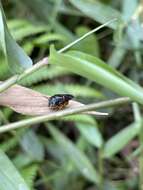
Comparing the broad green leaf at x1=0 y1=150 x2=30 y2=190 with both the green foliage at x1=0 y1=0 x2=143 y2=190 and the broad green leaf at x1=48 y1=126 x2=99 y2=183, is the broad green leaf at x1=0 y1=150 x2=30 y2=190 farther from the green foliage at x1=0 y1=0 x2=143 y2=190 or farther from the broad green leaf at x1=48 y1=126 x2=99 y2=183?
the broad green leaf at x1=48 y1=126 x2=99 y2=183

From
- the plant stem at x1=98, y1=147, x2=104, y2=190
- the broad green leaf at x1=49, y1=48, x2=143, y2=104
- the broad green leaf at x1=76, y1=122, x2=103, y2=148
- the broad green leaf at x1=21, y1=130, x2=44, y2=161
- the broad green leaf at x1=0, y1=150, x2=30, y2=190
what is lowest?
the plant stem at x1=98, y1=147, x2=104, y2=190

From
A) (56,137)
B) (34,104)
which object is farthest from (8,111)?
(34,104)

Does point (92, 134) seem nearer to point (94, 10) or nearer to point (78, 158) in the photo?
point (78, 158)

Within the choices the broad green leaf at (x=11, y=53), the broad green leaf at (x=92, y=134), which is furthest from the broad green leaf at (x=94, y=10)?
the broad green leaf at (x=11, y=53)

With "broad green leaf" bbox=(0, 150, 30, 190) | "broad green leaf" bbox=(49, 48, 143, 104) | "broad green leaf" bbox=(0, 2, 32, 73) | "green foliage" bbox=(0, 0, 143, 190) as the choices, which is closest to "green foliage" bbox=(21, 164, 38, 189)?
"green foliage" bbox=(0, 0, 143, 190)

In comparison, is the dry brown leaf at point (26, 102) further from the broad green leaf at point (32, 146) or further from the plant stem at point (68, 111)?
the broad green leaf at point (32, 146)
